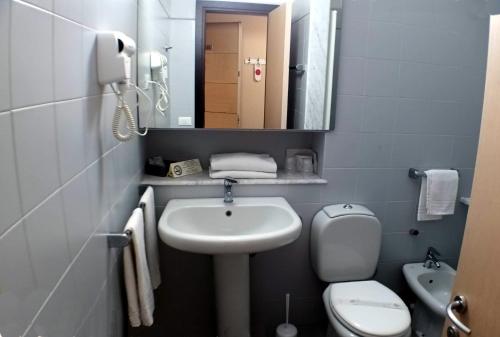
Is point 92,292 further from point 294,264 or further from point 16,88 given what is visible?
point 294,264

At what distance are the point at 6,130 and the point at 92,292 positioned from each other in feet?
1.97

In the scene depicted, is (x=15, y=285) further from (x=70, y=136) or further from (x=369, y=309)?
(x=369, y=309)

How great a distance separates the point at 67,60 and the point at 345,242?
1.46m

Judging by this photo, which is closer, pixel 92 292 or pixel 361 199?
pixel 92 292

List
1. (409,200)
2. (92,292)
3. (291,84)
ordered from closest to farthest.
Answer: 1. (92,292)
2. (291,84)
3. (409,200)

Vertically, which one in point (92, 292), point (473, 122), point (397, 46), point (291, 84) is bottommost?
point (92, 292)

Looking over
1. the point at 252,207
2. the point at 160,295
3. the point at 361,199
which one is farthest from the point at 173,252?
the point at 361,199

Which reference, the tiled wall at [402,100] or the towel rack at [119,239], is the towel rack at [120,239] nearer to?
the towel rack at [119,239]

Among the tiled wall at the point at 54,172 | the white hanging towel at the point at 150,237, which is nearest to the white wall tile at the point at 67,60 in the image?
the tiled wall at the point at 54,172

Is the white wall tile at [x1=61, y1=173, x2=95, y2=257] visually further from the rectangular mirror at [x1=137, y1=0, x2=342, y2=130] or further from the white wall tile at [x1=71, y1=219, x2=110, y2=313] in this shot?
the rectangular mirror at [x1=137, y1=0, x2=342, y2=130]

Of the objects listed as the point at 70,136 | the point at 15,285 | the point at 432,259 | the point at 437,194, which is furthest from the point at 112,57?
the point at 432,259

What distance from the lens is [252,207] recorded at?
1704 millimetres

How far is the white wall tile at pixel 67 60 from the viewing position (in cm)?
75

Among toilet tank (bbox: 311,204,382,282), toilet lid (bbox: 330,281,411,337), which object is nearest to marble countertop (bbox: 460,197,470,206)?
toilet tank (bbox: 311,204,382,282)
